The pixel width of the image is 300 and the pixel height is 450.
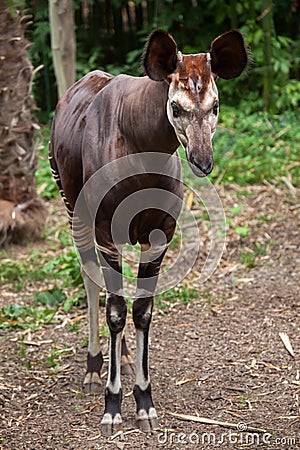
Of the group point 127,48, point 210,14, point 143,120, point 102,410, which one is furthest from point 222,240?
point 127,48

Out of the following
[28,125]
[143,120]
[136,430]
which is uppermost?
[143,120]

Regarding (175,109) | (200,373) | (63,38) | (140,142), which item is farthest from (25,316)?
(63,38)

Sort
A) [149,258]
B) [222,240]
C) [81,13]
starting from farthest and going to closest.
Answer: [81,13], [222,240], [149,258]

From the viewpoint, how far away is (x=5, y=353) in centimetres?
441

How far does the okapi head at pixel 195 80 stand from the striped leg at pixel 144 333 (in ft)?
2.60

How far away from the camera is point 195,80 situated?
9.10 feet

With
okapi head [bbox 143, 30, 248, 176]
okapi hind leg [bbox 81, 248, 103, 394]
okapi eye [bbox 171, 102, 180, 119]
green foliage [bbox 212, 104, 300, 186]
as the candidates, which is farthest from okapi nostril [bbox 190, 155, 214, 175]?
green foliage [bbox 212, 104, 300, 186]

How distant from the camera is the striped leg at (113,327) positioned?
332 cm

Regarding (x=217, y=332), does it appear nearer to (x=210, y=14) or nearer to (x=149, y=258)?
(x=149, y=258)

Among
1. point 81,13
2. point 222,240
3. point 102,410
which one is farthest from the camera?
point 81,13

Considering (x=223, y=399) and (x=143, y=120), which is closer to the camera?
(x=143, y=120)

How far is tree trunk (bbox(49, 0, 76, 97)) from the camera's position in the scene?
21.7 ft

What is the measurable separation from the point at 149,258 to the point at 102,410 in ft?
2.84

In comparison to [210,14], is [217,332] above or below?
below
